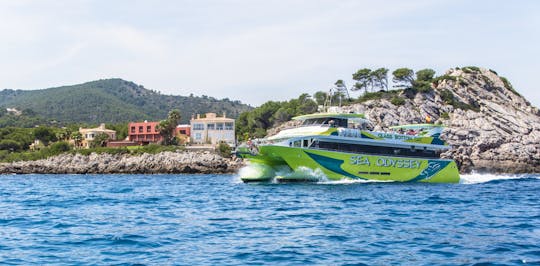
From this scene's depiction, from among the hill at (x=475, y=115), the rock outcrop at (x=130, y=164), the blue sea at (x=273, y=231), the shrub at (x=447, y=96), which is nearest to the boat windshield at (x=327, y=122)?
the blue sea at (x=273, y=231)

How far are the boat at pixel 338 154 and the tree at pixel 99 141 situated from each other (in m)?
61.6

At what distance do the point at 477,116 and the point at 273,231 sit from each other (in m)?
84.0

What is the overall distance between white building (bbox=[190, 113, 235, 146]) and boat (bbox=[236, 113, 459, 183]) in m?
52.5

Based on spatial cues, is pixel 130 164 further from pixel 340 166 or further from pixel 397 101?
pixel 340 166

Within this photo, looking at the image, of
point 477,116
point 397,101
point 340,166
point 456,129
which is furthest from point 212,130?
point 340,166

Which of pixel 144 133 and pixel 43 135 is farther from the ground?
pixel 144 133

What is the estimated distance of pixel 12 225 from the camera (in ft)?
60.5

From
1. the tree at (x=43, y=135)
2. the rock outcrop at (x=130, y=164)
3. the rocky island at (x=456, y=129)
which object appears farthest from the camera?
the tree at (x=43, y=135)

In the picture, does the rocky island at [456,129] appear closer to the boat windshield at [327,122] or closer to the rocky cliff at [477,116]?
the rocky cliff at [477,116]

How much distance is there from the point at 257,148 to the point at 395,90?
226 feet

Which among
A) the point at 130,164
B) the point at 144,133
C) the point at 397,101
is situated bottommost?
the point at 130,164

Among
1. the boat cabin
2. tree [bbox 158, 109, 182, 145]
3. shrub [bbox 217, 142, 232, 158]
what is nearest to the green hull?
the boat cabin

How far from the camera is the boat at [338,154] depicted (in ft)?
123

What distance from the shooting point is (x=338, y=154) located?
125ft
